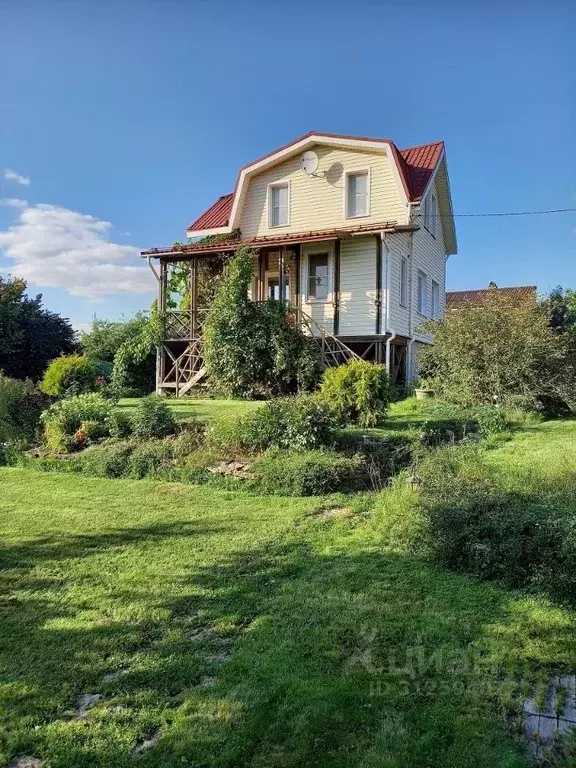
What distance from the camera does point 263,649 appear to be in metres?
3.33

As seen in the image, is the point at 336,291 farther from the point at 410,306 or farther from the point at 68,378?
the point at 68,378

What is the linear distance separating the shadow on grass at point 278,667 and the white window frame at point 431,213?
1637cm

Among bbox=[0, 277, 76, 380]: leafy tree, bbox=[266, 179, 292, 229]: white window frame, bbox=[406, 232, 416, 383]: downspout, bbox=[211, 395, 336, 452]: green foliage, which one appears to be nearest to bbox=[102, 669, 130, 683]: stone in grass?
bbox=[211, 395, 336, 452]: green foliage

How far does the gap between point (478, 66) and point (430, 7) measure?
537 centimetres

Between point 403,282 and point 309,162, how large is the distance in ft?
16.8

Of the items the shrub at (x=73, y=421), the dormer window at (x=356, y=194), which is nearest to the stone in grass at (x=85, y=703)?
the shrub at (x=73, y=421)

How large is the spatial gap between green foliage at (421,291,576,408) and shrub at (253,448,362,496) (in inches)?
199

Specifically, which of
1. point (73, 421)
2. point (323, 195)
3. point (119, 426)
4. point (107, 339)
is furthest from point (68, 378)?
point (107, 339)

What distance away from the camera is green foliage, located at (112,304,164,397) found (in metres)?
17.5

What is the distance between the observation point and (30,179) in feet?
50.0

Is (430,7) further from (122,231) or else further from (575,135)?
(122,231)

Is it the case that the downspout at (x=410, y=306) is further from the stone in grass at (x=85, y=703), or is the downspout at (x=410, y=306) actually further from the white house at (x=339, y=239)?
the stone in grass at (x=85, y=703)

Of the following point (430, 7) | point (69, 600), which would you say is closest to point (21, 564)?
point (69, 600)

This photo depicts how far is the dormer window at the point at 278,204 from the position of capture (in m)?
18.0
